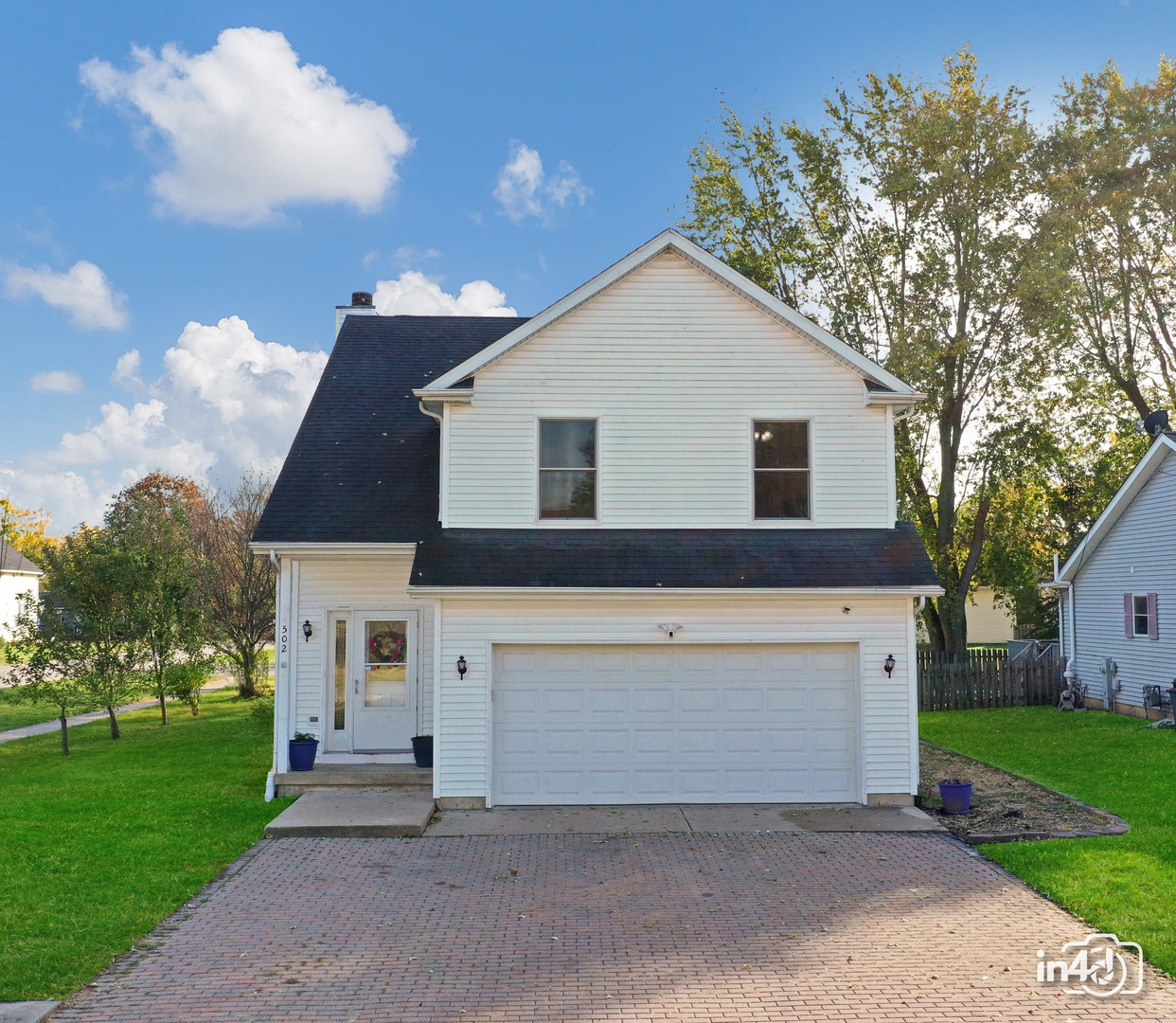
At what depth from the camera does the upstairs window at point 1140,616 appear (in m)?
21.1

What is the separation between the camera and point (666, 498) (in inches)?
521

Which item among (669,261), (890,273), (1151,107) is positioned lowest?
(669,261)

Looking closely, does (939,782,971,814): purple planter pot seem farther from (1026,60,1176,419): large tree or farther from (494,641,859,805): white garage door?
(1026,60,1176,419): large tree

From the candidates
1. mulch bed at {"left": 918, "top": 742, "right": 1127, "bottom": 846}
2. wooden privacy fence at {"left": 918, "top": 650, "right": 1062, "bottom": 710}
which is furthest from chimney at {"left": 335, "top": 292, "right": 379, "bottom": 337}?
wooden privacy fence at {"left": 918, "top": 650, "right": 1062, "bottom": 710}

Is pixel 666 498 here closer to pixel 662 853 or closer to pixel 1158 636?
pixel 662 853

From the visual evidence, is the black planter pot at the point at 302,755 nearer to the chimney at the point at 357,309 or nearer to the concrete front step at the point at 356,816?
the concrete front step at the point at 356,816

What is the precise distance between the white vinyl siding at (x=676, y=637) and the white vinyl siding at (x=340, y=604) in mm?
1997

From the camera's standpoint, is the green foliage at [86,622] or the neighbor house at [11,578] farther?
the neighbor house at [11,578]

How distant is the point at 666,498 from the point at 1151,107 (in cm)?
2209

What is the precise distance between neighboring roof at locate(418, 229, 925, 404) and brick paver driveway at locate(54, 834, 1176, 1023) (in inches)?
253

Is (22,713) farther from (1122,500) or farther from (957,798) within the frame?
(1122,500)

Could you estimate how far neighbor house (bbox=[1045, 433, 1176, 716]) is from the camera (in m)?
20.5

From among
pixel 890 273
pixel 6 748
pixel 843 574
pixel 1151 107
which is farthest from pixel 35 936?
pixel 1151 107

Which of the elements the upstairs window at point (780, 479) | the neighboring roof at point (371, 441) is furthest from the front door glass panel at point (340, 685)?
the upstairs window at point (780, 479)
